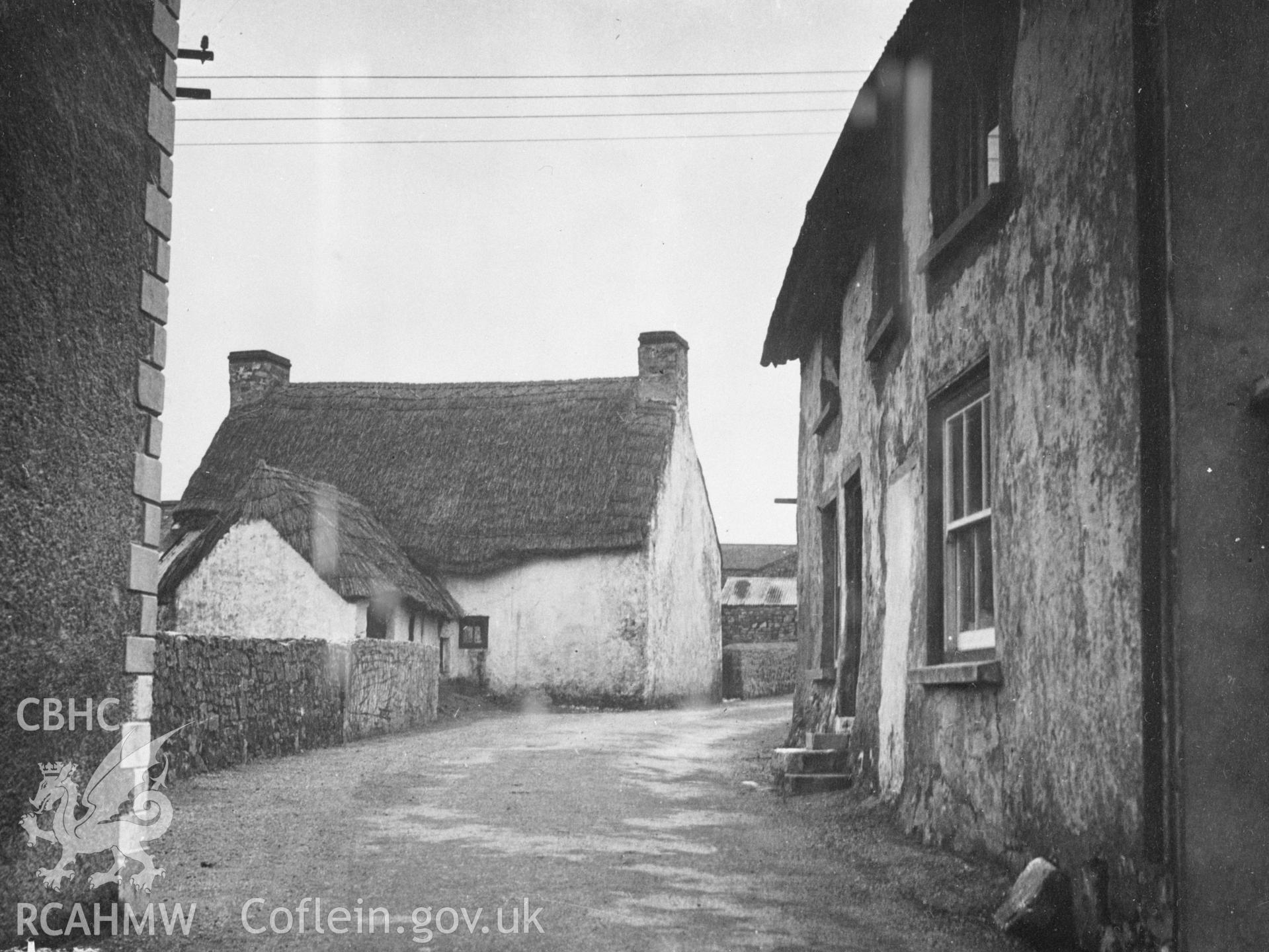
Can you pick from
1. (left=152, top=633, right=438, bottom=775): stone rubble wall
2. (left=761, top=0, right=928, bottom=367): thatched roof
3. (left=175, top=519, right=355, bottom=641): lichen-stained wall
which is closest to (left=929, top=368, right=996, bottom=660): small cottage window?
(left=761, top=0, right=928, bottom=367): thatched roof

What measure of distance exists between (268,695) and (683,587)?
18.0 m

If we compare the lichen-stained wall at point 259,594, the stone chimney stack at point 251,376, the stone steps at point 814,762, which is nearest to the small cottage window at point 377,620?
the lichen-stained wall at point 259,594

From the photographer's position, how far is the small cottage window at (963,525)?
758 cm

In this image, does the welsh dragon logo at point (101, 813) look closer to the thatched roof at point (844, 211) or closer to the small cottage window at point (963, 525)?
the small cottage window at point (963, 525)

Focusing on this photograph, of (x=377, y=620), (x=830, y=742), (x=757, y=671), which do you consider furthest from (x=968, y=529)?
(x=757, y=671)

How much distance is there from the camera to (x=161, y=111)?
6258mm

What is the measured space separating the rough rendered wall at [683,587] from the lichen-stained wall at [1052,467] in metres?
20.0

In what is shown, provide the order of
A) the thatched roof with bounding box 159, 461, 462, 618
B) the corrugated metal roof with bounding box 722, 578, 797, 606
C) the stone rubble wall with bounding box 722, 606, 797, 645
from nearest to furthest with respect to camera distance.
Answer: the thatched roof with bounding box 159, 461, 462, 618, the stone rubble wall with bounding box 722, 606, 797, 645, the corrugated metal roof with bounding box 722, 578, 797, 606

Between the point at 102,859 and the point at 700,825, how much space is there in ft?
13.7

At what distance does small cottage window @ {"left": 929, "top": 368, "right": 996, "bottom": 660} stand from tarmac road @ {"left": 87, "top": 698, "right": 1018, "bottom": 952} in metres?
1.30

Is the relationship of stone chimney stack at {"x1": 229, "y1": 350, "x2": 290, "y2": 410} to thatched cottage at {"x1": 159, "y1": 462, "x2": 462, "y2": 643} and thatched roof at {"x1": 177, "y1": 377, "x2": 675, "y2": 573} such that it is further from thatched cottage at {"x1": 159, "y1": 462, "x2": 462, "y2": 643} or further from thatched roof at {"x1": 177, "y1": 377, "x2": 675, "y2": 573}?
thatched cottage at {"x1": 159, "y1": 462, "x2": 462, "y2": 643}

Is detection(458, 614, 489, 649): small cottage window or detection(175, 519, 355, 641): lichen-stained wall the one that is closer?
detection(175, 519, 355, 641): lichen-stained wall

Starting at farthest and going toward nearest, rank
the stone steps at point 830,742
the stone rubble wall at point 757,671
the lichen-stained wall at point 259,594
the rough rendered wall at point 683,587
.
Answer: the stone rubble wall at point 757,671, the rough rendered wall at point 683,587, the lichen-stained wall at point 259,594, the stone steps at point 830,742

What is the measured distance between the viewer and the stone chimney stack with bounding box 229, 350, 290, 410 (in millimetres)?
34812
